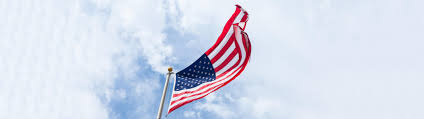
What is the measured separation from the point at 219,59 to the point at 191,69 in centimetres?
146

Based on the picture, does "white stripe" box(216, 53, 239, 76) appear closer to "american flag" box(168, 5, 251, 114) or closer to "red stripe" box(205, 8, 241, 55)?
"american flag" box(168, 5, 251, 114)

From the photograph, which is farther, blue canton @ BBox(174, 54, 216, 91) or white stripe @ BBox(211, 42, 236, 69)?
white stripe @ BBox(211, 42, 236, 69)

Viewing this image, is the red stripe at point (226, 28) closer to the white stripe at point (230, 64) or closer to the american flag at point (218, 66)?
the american flag at point (218, 66)

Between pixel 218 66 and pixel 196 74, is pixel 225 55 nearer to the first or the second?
pixel 218 66

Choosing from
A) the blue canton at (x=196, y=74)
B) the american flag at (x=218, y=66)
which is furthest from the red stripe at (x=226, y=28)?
the blue canton at (x=196, y=74)

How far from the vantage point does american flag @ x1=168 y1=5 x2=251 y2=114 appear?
13.8 m

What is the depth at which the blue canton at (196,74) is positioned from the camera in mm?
14070

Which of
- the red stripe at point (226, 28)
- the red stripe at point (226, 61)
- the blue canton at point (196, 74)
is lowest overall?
the blue canton at point (196, 74)

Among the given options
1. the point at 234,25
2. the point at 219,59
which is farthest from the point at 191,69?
the point at 234,25

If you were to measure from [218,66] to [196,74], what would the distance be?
1133 millimetres

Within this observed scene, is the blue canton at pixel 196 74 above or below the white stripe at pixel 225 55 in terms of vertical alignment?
below

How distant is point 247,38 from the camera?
15.9 metres

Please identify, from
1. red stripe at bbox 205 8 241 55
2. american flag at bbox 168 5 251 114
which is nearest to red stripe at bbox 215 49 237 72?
american flag at bbox 168 5 251 114

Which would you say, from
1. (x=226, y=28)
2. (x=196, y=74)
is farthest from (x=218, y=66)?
(x=226, y=28)
